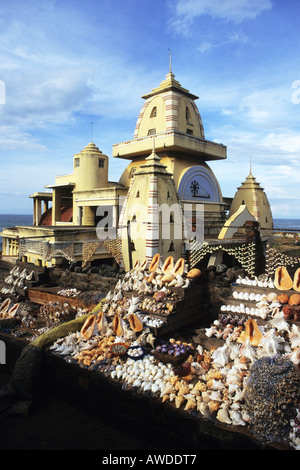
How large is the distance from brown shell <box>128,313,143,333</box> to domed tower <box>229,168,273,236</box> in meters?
14.0

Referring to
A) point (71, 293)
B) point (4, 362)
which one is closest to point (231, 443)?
point (4, 362)

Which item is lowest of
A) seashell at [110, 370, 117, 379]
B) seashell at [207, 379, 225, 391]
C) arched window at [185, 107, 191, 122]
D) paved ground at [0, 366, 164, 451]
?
paved ground at [0, 366, 164, 451]

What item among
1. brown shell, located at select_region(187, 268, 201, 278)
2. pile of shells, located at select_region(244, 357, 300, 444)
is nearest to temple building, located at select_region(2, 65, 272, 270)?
brown shell, located at select_region(187, 268, 201, 278)

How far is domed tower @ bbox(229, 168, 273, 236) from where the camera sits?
821 inches

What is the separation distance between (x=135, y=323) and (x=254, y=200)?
14808 millimetres

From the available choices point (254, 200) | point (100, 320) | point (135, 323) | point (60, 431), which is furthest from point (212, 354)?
point (254, 200)

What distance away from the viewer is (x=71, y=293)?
42.9ft

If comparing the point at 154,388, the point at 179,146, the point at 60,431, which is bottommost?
the point at 60,431

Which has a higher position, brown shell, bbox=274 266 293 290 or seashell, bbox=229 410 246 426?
brown shell, bbox=274 266 293 290

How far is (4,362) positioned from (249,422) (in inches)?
293

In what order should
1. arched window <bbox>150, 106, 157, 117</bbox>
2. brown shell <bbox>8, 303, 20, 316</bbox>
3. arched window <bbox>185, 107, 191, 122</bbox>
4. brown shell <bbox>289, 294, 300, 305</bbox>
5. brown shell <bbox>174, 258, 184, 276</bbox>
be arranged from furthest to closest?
arched window <bbox>185, 107, 191, 122</bbox> < arched window <bbox>150, 106, 157, 117</bbox> < brown shell <bbox>8, 303, 20, 316</bbox> < brown shell <bbox>174, 258, 184, 276</bbox> < brown shell <bbox>289, 294, 300, 305</bbox>

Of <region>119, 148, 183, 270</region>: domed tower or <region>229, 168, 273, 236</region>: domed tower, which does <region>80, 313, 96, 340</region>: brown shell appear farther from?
<region>229, 168, 273, 236</region>: domed tower

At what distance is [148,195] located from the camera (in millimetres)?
15422

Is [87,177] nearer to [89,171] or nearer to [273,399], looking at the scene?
[89,171]
